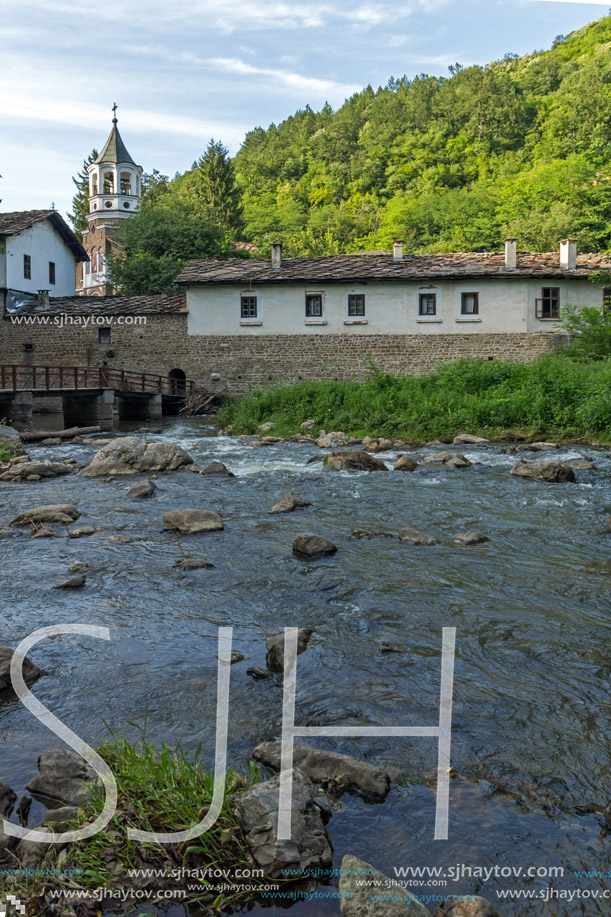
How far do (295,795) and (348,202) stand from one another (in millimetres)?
67076

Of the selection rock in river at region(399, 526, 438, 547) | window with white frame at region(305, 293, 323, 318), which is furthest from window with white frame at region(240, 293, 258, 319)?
rock in river at region(399, 526, 438, 547)

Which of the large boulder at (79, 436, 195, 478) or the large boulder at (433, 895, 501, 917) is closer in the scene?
the large boulder at (433, 895, 501, 917)

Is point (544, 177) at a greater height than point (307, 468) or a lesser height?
greater

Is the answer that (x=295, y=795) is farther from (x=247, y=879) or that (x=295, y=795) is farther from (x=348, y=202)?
(x=348, y=202)

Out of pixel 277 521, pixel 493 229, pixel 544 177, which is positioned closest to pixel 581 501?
pixel 277 521

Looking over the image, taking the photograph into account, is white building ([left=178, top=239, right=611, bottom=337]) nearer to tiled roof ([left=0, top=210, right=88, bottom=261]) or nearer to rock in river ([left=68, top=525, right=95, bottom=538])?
tiled roof ([left=0, top=210, right=88, bottom=261])

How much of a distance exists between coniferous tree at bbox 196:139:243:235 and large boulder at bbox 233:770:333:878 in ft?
158

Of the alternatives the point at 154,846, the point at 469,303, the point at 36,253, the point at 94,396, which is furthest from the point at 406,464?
the point at 36,253

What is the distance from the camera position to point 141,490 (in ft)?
33.9

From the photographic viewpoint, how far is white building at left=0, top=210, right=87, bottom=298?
30.9 metres

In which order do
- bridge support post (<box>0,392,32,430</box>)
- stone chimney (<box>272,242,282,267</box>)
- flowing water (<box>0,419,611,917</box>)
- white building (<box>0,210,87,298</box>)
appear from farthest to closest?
white building (<box>0,210,87,298</box>)
stone chimney (<box>272,242,282,267</box>)
bridge support post (<box>0,392,32,430</box>)
flowing water (<box>0,419,611,917</box>)

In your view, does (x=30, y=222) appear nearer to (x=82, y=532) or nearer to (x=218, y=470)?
(x=218, y=470)

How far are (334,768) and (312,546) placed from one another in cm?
392

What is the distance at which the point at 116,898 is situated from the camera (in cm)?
246
